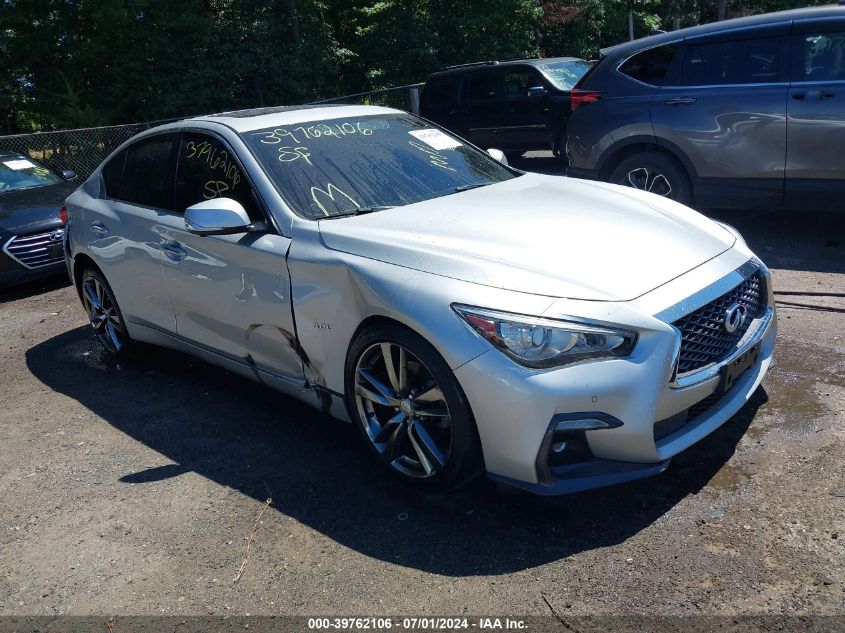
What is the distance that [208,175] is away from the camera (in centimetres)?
462

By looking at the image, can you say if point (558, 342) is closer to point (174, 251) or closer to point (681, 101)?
point (174, 251)

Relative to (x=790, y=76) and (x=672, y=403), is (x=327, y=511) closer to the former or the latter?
(x=672, y=403)

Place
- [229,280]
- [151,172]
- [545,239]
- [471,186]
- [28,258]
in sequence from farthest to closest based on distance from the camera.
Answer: [28,258], [151,172], [471,186], [229,280], [545,239]

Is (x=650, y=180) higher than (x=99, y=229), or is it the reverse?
(x=99, y=229)

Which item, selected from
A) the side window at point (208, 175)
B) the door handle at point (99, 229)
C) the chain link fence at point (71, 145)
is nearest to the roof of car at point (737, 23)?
the side window at point (208, 175)

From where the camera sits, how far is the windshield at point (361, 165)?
13.8 feet

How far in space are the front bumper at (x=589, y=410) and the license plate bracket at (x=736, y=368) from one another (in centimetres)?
16

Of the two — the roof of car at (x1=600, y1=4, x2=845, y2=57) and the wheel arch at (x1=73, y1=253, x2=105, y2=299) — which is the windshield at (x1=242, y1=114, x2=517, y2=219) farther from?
the roof of car at (x1=600, y1=4, x2=845, y2=57)

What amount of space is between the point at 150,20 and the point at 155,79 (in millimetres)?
1574

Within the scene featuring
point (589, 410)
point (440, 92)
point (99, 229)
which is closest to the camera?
point (589, 410)

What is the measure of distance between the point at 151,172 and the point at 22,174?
5499mm

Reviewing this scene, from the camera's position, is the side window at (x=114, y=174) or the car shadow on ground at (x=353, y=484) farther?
the side window at (x=114, y=174)

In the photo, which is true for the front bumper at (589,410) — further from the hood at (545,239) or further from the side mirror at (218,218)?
the side mirror at (218,218)

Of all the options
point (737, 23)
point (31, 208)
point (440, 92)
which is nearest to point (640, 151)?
point (737, 23)
